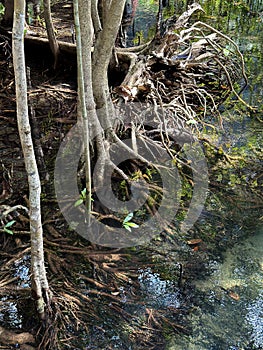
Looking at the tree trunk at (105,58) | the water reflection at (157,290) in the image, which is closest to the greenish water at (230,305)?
the water reflection at (157,290)

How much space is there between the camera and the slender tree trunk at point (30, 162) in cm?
214

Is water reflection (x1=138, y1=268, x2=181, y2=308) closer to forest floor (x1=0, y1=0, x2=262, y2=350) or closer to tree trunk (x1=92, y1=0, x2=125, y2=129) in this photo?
forest floor (x1=0, y1=0, x2=262, y2=350)

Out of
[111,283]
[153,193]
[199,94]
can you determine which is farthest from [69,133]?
[111,283]

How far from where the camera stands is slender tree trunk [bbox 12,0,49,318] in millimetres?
2143

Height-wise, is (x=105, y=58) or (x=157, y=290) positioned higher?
(x=105, y=58)

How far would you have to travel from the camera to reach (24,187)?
3758mm

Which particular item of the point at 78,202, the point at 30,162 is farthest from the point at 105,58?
the point at 30,162

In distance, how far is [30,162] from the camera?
92.7 inches

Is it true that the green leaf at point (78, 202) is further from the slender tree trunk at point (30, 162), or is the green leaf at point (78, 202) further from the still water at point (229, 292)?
the slender tree trunk at point (30, 162)

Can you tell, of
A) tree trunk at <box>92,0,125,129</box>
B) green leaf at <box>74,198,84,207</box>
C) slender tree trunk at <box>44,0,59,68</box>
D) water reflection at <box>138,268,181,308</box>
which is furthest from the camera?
slender tree trunk at <box>44,0,59,68</box>

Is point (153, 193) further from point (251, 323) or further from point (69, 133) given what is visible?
point (251, 323)

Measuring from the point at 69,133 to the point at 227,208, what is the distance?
170 centimetres

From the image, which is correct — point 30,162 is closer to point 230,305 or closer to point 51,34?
point 230,305

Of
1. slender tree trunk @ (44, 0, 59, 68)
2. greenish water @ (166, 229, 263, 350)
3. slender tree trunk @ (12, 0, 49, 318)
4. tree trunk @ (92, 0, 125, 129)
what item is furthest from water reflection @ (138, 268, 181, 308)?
Result: slender tree trunk @ (44, 0, 59, 68)
